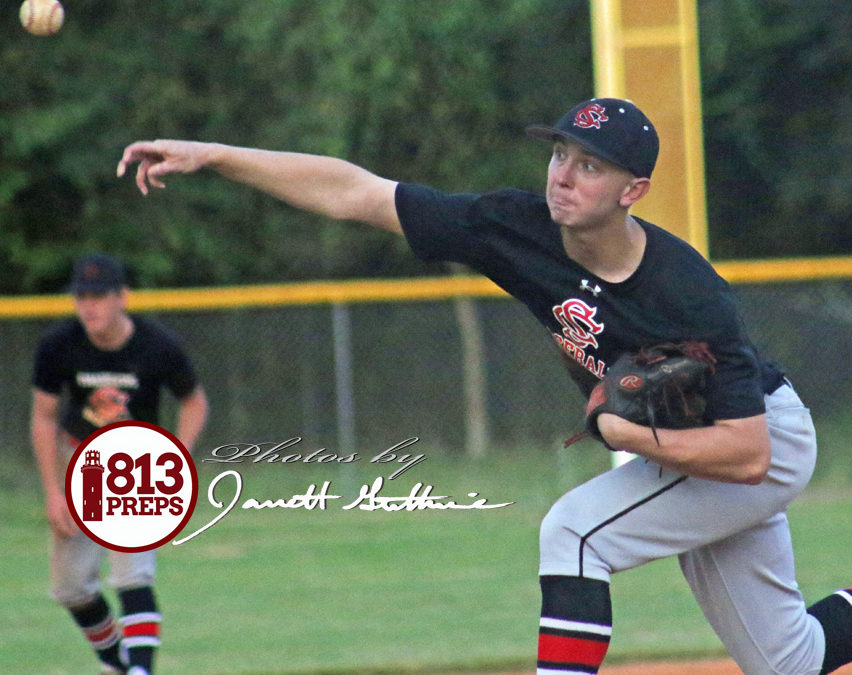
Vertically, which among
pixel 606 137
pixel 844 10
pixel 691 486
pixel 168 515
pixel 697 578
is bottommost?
pixel 168 515

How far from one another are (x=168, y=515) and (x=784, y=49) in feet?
36.1

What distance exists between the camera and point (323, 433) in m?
11.0

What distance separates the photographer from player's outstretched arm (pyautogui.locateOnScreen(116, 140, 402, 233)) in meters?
3.46

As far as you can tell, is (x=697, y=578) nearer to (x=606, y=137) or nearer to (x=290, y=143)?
(x=606, y=137)

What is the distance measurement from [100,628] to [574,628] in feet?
9.81

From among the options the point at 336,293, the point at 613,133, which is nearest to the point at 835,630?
the point at 613,133

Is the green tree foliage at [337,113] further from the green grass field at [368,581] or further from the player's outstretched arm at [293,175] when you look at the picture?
the player's outstretched arm at [293,175]

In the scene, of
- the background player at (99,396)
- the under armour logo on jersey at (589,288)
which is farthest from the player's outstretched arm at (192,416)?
the under armour logo on jersey at (589,288)

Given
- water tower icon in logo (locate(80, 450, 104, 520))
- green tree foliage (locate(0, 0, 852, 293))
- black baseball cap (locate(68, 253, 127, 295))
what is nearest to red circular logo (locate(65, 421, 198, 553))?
water tower icon in logo (locate(80, 450, 104, 520))

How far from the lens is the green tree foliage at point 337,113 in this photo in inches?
505

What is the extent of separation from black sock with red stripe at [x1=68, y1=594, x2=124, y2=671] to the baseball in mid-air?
2471 mm

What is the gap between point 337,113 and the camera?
13.4m

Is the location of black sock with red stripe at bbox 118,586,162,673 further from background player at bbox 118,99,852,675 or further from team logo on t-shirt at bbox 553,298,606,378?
team logo on t-shirt at bbox 553,298,606,378

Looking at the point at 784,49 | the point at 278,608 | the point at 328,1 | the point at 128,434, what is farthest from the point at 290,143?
the point at 128,434
